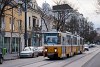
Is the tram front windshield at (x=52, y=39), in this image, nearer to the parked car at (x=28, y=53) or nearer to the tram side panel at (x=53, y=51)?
the tram side panel at (x=53, y=51)

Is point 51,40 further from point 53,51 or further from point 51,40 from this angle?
point 53,51

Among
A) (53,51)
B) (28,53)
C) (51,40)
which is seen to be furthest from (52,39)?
(28,53)

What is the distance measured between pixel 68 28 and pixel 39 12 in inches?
1232

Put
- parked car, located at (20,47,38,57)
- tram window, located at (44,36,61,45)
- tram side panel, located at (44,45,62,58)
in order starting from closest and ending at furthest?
1. tram window, located at (44,36,61,45)
2. tram side panel, located at (44,45,62,58)
3. parked car, located at (20,47,38,57)

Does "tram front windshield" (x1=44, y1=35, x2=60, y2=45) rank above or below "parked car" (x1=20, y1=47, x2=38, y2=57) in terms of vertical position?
above

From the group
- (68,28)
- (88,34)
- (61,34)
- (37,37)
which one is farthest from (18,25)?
(88,34)

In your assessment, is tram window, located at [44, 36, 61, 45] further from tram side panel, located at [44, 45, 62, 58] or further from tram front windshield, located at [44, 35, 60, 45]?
tram side panel, located at [44, 45, 62, 58]

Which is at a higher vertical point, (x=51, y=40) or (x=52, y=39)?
(x=52, y=39)

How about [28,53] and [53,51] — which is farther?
[28,53]

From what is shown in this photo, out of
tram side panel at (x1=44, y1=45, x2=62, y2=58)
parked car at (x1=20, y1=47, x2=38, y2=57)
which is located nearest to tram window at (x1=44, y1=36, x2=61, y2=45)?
tram side panel at (x1=44, y1=45, x2=62, y2=58)

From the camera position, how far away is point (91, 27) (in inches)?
6132

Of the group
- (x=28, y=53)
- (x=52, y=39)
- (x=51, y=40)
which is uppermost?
(x=52, y=39)

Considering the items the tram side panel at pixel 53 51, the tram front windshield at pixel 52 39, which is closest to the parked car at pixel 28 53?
the tram side panel at pixel 53 51

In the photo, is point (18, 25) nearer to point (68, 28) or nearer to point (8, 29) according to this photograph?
point (8, 29)
